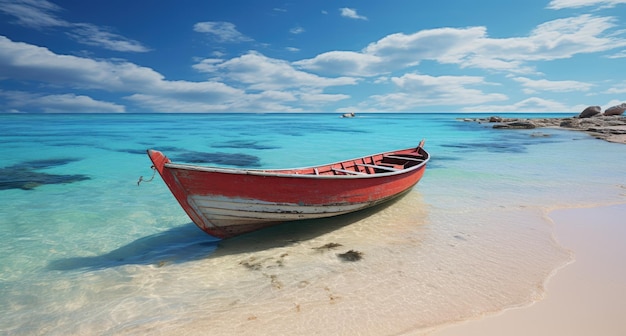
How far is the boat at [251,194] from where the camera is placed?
5496 mm

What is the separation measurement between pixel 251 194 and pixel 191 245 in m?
1.89

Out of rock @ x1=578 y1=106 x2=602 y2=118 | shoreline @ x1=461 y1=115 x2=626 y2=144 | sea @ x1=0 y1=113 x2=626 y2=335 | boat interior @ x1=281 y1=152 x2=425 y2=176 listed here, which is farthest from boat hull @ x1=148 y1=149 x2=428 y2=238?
rock @ x1=578 y1=106 x2=602 y2=118

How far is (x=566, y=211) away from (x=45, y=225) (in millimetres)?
12735

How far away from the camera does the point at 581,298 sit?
4238 millimetres

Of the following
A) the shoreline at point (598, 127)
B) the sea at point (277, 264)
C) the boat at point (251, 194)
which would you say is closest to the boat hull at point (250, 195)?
the boat at point (251, 194)

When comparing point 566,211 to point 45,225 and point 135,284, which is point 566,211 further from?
point 45,225

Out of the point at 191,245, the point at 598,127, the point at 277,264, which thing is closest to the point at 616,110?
the point at 598,127

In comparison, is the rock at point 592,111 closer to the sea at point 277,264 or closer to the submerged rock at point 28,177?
the sea at point 277,264

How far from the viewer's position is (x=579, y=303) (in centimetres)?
412

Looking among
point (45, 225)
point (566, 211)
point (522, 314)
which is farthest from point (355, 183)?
point (45, 225)

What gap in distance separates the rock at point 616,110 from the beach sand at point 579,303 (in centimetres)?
5785

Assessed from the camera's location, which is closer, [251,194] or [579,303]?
[579,303]

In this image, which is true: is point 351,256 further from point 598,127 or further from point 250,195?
point 598,127

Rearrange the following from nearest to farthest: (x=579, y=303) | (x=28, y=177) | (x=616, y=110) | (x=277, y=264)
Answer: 1. (x=579, y=303)
2. (x=277, y=264)
3. (x=28, y=177)
4. (x=616, y=110)
